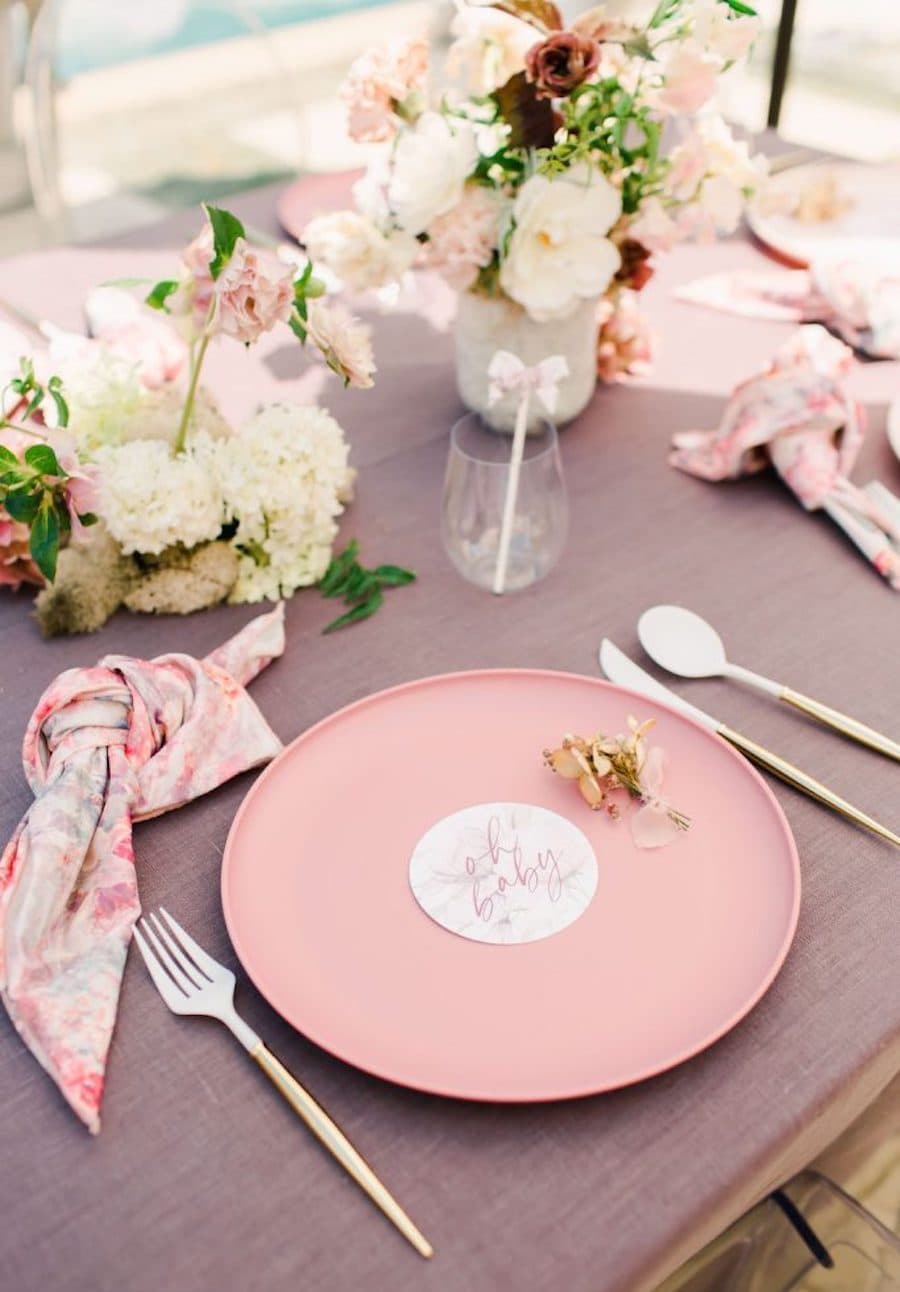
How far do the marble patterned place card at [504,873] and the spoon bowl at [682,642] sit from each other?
21 centimetres

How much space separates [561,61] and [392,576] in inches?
17.6

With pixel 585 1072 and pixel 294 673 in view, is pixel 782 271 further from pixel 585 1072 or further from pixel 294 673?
pixel 585 1072

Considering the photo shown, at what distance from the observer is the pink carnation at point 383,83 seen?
3.48 feet

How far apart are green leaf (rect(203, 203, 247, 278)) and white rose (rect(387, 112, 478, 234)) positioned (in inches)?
7.2

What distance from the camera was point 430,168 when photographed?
40.4 inches

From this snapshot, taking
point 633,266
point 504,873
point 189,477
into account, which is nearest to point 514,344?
point 633,266

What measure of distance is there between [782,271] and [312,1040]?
1.21m

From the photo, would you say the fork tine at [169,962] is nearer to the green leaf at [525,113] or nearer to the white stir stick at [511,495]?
the white stir stick at [511,495]

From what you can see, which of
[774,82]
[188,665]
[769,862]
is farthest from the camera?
[774,82]

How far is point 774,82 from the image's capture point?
6.86ft

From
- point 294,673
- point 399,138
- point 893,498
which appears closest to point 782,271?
point 893,498

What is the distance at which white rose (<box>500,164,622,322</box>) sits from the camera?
3.37ft

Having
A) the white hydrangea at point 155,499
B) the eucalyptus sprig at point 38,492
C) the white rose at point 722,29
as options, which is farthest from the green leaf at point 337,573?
the white rose at point 722,29

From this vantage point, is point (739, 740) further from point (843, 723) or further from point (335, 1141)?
point (335, 1141)
